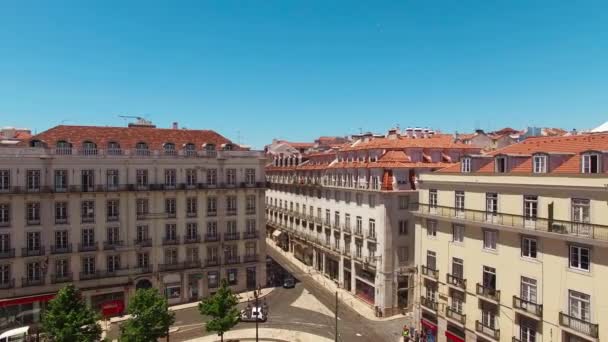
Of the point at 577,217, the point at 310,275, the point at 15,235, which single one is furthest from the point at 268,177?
the point at 577,217

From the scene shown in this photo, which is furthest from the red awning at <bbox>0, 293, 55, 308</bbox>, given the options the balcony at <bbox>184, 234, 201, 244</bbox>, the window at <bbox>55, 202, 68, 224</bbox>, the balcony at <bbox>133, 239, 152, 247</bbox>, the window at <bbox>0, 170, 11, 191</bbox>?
the balcony at <bbox>184, 234, 201, 244</bbox>

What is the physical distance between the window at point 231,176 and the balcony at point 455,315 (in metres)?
29.1

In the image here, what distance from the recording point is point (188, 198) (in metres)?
52.3

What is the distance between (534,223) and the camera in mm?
31125

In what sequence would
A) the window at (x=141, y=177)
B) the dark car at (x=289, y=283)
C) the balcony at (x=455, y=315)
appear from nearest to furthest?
1. the balcony at (x=455, y=315)
2. the window at (x=141, y=177)
3. the dark car at (x=289, y=283)

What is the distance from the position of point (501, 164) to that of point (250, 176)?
3099 cm

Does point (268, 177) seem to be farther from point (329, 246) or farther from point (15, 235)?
point (15, 235)

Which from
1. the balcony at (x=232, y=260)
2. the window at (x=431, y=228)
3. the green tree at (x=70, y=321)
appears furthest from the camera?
the balcony at (x=232, y=260)

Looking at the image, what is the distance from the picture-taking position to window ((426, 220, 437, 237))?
4067cm

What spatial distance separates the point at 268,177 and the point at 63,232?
4391cm

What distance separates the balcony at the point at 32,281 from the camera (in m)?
44.6

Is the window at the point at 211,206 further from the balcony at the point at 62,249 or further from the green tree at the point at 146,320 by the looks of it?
the green tree at the point at 146,320

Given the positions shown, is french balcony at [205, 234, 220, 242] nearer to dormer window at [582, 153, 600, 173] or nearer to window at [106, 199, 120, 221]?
window at [106, 199, 120, 221]

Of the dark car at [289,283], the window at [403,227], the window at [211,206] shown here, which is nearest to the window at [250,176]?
the window at [211,206]
